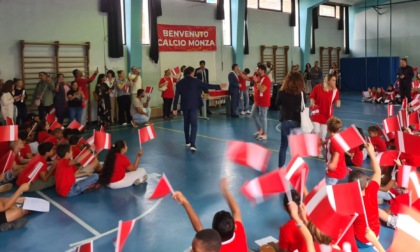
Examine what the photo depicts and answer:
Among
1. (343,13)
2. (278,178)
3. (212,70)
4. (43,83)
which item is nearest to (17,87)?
(43,83)


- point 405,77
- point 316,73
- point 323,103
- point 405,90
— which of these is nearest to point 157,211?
point 323,103

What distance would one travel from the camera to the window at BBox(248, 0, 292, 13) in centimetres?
1756

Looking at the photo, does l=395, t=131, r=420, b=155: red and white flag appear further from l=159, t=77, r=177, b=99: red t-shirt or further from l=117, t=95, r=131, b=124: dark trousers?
l=159, t=77, r=177, b=99: red t-shirt

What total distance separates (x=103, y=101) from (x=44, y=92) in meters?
1.71

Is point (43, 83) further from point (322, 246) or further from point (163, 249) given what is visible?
point (322, 246)

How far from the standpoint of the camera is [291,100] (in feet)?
20.0

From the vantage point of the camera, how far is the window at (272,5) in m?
17.6

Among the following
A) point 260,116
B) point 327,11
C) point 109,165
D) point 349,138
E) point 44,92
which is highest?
point 327,11

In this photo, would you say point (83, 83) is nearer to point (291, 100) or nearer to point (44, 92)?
point (44, 92)

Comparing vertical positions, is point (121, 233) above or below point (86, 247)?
above

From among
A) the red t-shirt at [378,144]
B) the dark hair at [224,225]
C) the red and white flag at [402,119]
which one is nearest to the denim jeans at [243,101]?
the red t-shirt at [378,144]

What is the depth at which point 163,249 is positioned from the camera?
4020mm

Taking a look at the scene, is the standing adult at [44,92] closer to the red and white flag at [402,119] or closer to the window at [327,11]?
the red and white flag at [402,119]

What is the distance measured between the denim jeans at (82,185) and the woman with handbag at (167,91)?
7395 mm
